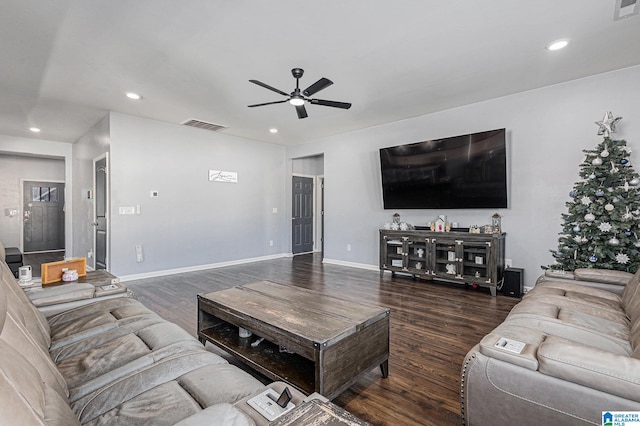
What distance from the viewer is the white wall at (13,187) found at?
7758 millimetres

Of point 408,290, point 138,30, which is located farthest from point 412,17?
point 408,290

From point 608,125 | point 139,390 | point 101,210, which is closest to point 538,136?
point 608,125

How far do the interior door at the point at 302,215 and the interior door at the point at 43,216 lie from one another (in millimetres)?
6848

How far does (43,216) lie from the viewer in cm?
854

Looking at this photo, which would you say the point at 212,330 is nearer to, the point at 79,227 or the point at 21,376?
the point at 21,376

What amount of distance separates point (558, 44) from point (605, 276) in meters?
2.26

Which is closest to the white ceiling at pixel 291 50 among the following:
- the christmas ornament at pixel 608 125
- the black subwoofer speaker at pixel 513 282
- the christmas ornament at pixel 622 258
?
the christmas ornament at pixel 608 125

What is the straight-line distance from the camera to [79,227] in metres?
6.73

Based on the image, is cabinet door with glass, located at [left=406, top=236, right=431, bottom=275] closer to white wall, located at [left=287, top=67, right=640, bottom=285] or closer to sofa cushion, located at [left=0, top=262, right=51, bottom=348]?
white wall, located at [left=287, top=67, right=640, bottom=285]

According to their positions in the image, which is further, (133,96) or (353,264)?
(353,264)

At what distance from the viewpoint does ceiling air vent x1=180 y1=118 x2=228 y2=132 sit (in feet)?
17.9

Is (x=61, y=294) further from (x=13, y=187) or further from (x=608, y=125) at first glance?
(x=13, y=187)

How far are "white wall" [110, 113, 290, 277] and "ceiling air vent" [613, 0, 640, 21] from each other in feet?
19.5

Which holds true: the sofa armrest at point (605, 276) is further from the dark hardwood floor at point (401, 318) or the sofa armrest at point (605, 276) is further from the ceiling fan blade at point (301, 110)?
the ceiling fan blade at point (301, 110)
